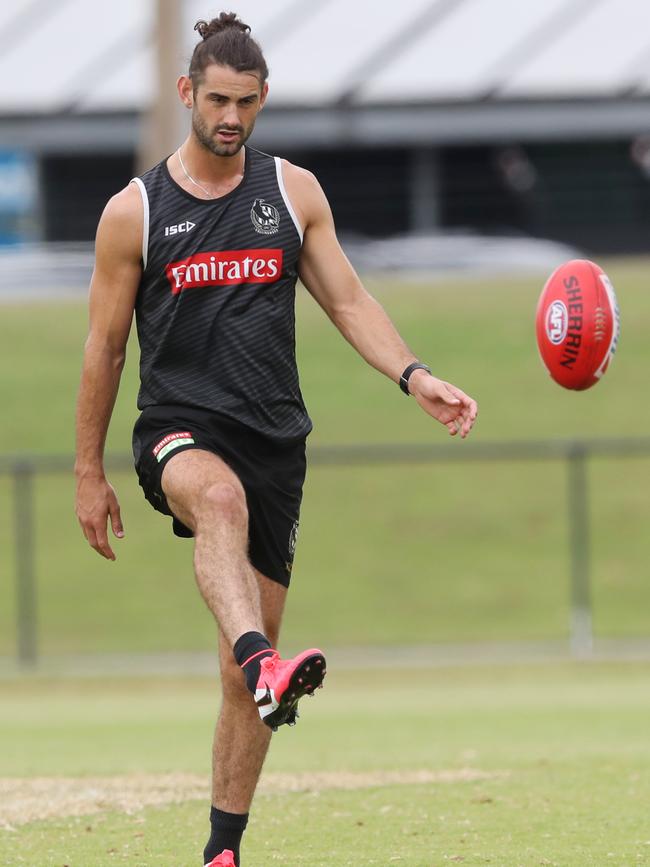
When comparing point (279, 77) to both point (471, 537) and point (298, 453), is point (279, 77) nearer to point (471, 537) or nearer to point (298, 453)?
point (471, 537)

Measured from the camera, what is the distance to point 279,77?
35.6 meters

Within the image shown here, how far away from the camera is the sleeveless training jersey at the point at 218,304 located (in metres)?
5.98

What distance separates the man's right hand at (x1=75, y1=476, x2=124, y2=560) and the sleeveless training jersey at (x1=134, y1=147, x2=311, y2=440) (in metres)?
0.32

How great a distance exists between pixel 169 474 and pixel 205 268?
716 millimetres

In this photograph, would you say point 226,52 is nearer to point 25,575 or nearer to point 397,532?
point 25,575

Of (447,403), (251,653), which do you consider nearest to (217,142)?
(447,403)

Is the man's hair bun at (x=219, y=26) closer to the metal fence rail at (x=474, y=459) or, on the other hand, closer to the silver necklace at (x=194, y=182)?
the silver necklace at (x=194, y=182)

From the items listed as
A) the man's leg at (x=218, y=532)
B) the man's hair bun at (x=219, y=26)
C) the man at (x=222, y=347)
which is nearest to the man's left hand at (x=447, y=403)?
the man at (x=222, y=347)

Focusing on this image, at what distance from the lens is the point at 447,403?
5.96 meters

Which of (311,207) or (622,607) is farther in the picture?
(622,607)

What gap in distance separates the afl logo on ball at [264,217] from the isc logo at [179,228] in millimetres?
225

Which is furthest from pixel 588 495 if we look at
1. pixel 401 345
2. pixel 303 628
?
pixel 401 345

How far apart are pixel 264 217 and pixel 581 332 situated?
4.71 ft

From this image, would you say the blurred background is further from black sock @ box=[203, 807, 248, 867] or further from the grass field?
black sock @ box=[203, 807, 248, 867]
